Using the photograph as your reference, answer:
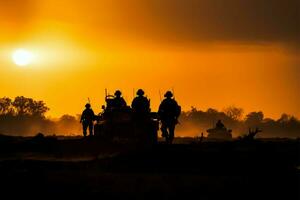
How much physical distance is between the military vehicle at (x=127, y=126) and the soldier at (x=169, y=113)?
1064 mm

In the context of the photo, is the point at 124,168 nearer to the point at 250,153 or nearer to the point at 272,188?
the point at 250,153

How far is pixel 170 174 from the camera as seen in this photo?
26.1 m

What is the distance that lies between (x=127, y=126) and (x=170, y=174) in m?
12.9

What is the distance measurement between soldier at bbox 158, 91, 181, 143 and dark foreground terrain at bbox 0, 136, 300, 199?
14.6ft

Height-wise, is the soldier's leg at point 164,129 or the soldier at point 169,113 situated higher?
the soldier at point 169,113

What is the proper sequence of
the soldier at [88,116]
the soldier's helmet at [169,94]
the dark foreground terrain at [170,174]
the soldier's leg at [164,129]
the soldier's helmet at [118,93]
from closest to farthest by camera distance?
the dark foreground terrain at [170,174], the soldier's helmet at [169,94], the soldier's leg at [164,129], the soldier's helmet at [118,93], the soldier at [88,116]

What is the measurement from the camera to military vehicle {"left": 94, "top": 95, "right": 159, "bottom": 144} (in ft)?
126

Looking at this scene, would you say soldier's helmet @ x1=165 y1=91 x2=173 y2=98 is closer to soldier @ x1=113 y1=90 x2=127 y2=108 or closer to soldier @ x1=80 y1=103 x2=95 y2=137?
soldier @ x1=113 y1=90 x2=127 y2=108

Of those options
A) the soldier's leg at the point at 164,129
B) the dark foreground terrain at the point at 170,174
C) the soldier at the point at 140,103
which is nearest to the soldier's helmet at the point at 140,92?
the soldier at the point at 140,103

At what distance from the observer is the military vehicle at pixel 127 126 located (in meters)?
38.3

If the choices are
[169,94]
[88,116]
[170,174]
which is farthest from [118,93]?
[170,174]

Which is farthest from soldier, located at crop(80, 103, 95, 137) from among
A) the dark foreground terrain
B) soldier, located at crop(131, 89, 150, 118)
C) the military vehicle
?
the dark foreground terrain

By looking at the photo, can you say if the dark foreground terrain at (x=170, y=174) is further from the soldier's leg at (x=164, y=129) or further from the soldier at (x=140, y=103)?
the soldier's leg at (x=164, y=129)

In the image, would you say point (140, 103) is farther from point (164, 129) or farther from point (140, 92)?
point (164, 129)
